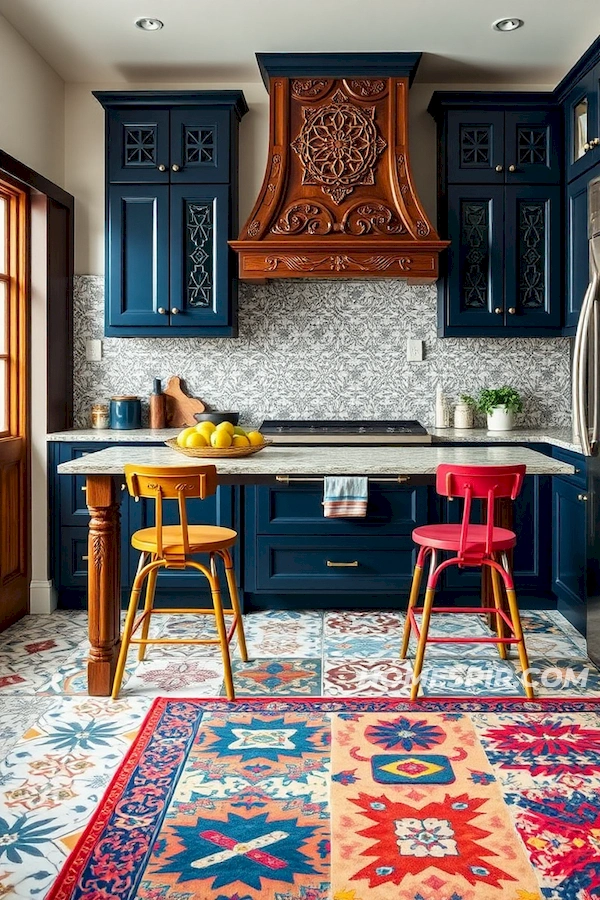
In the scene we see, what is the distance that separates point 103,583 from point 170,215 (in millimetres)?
2278

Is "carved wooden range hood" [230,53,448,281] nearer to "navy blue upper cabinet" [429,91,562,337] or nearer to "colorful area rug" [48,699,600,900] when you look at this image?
"navy blue upper cabinet" [429,91,562,337]

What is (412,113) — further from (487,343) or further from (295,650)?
(295,650)

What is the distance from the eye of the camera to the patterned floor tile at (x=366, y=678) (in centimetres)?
331

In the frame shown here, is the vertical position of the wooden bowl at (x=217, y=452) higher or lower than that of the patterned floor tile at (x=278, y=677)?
higher

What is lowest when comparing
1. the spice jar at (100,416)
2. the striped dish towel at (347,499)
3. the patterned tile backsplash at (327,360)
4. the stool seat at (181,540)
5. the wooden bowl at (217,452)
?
the stool seat at (181,540)

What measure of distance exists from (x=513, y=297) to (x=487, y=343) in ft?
1.34

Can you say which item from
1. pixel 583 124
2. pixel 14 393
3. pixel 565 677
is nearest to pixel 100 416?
pixel 14 393

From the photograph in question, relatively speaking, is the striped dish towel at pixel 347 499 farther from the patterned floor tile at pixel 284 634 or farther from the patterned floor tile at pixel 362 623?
the patterned floor tile at pixel 362 623

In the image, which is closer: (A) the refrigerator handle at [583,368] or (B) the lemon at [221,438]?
(B) the lemon at [221,438]

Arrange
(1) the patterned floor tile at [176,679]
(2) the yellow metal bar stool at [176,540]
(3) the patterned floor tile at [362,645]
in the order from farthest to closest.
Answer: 1. (3) the patterned floor tile at [362,645]
2. (1) the patterned floor tile at [176,679]
3. (2) the yellow metal bar stool at [176,540]

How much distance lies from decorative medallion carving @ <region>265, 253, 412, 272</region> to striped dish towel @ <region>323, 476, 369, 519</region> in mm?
1470

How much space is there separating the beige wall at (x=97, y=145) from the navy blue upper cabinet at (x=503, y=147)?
30 centimetres

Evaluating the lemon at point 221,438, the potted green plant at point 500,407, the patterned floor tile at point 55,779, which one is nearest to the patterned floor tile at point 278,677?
the patterned floor tile at point 55,779

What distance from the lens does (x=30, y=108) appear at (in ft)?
14.3
